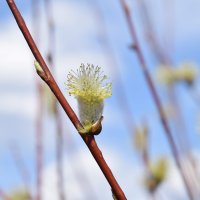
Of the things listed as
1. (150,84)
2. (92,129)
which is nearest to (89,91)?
(92,129)

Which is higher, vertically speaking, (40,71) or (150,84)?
(40,71)

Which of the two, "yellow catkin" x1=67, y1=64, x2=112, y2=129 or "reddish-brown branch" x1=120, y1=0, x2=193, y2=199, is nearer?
"yellow catkin" x1=67, y1=64, x2=112, y2=129

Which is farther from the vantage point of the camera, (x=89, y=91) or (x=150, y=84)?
(x=150, y=84)

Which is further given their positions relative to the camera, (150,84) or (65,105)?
(150,84)

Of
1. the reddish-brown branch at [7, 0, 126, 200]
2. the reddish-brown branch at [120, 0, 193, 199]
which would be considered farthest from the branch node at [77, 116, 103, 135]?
the reddish-brown branch at [120, 0, 193, 199]

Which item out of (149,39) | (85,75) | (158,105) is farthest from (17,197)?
(85,75)

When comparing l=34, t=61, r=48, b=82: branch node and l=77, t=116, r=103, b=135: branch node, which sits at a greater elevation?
l=34, t=61, r=48, b=82: branch node

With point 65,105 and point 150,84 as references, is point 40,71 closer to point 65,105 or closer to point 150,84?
point 65,105

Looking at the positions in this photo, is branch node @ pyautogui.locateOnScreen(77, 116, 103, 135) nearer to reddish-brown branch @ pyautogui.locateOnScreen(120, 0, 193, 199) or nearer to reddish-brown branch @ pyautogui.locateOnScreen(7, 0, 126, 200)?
reddish-brown branch @ pyautogui.locateOnScreen(7, 0, 126, 200)

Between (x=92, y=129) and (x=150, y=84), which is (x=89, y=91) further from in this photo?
(x=150, y=84)
